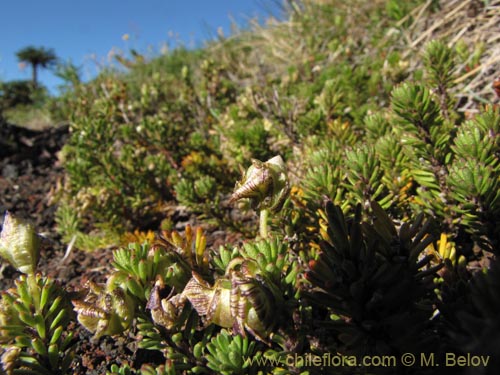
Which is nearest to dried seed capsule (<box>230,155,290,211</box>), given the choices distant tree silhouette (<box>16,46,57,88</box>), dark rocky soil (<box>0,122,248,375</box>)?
dark rocky soil (<box>0,122,248,375</box>)

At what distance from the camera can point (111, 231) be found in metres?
2.38

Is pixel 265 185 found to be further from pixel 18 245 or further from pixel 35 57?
pixel 35 57

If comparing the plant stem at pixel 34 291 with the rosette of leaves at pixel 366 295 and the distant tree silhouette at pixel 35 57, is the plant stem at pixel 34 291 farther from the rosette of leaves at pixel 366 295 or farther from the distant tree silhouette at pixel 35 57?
the distant tree silhouette at pixel 35 57

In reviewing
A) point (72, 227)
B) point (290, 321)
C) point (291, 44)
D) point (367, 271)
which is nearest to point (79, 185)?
point (72, 227)

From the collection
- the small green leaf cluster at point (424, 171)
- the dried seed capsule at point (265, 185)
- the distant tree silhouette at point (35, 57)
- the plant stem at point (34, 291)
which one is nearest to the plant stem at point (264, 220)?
the dried seed capsule at point (265, 185)

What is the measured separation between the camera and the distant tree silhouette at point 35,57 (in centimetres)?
2186

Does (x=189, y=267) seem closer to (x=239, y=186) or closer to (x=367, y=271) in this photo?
(x=239, y=186)

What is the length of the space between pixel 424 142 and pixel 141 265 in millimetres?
1228

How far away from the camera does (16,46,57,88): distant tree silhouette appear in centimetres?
2186

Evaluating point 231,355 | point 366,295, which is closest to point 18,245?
point 231,355

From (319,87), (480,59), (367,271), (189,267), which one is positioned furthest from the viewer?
(319,87)

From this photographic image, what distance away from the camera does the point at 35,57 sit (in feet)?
72.6

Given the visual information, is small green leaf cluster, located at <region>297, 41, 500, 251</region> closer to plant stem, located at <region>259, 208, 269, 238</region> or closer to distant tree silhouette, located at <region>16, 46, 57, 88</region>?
plant stem, located at <region>259, 208, 269, 238</region>

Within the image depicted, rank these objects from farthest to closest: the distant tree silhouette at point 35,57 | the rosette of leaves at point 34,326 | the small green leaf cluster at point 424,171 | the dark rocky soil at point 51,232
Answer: the distant tree silhouette at point 35,57, the dark rocky soil at point 51,232, the small green leaf cluster at point 424,171, the rosette of leaves at point 34,326
